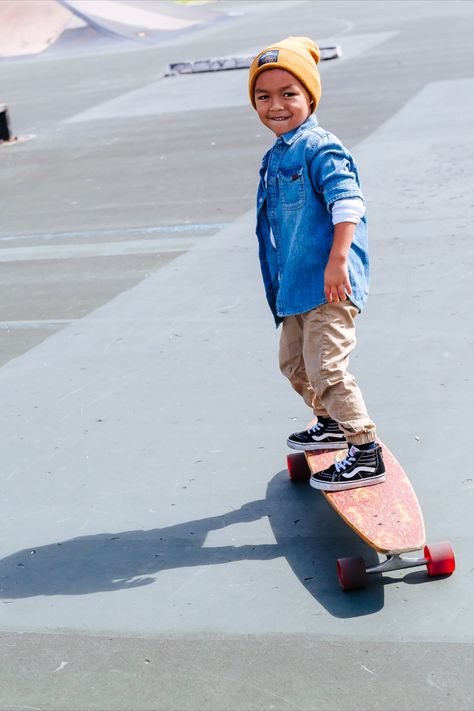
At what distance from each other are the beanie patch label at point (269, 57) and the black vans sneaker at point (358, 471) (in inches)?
→ 55.9

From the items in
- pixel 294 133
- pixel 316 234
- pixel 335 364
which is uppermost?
pixel 294 133

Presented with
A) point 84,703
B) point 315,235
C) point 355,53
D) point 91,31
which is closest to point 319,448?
point 315,235

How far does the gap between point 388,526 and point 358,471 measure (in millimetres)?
348

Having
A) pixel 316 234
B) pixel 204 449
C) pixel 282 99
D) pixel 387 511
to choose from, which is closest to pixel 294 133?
pixel 282 99

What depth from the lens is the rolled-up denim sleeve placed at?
3.53m

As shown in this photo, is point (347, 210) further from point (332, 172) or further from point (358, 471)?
point (358, 471)

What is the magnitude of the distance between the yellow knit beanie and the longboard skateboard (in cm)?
145

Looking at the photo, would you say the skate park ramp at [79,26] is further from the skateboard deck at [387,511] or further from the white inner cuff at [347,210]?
the skateboard deck at [387,511]

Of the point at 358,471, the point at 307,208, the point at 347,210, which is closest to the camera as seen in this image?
the point at 347,210

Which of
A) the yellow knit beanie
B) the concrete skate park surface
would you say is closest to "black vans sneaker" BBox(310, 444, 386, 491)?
the concrete skate park surface

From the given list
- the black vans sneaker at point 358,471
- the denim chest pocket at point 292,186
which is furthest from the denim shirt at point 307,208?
the black vans sneaker at point 358,471

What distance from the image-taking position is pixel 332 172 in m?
3.55

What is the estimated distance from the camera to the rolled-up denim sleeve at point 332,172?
11.6ft

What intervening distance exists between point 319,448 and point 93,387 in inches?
67.6
